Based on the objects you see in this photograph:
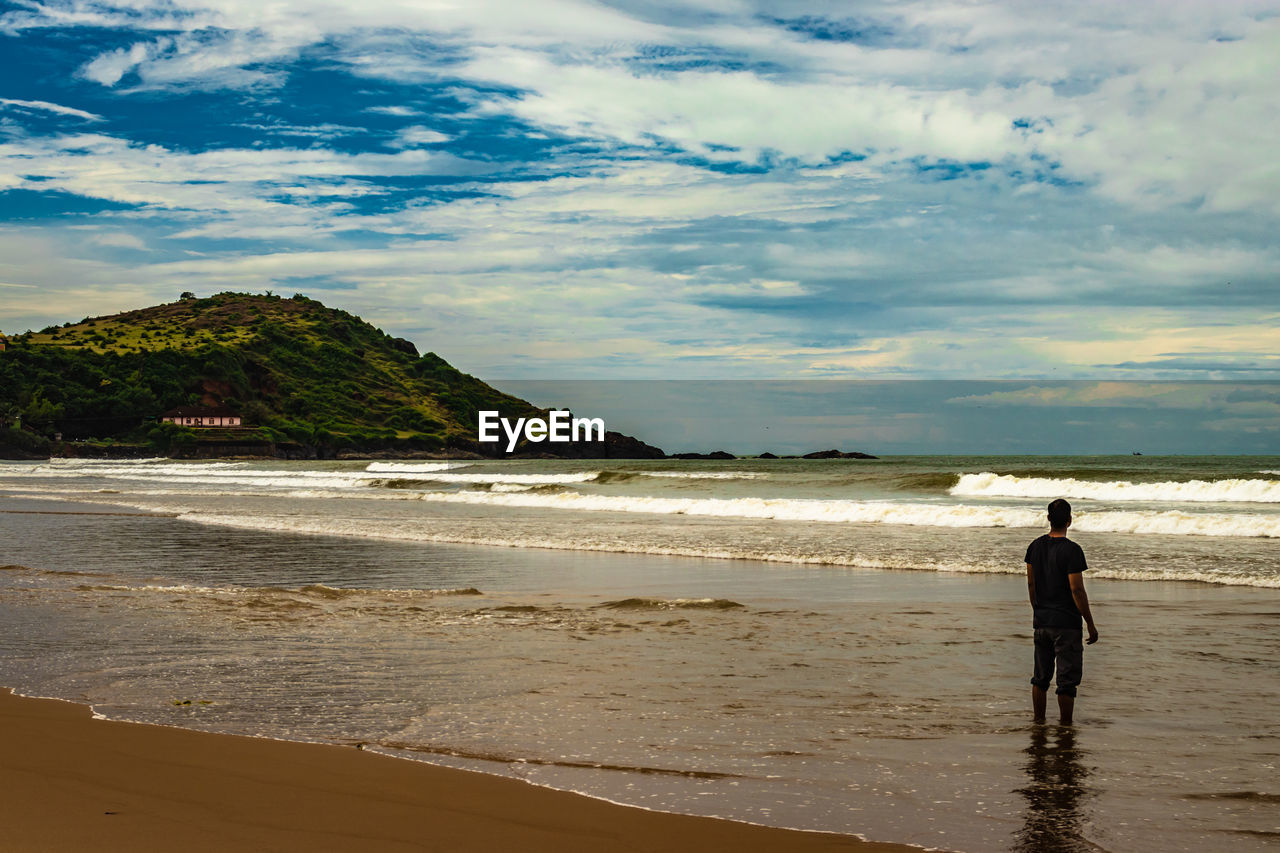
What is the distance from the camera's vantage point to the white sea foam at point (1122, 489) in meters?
37.9

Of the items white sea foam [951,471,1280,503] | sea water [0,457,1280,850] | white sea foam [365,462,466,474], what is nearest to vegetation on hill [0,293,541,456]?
white sea foam [365,462,466,474]

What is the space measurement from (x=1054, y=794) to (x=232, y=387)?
Result: 167m

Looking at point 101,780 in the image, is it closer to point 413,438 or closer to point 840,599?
point 840,599

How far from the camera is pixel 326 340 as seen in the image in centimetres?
18975

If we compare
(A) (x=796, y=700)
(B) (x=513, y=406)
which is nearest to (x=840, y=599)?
(A) (x=796, y=700)

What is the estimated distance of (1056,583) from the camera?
Answer: 714cm

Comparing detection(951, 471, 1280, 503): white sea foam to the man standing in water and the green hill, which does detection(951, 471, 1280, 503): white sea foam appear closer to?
the man standing in water

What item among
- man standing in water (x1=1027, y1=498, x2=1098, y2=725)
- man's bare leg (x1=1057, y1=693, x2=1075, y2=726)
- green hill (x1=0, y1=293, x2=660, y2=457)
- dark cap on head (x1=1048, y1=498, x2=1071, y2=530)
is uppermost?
green hill (x1=0, y1=293, x2=660, y2=457)

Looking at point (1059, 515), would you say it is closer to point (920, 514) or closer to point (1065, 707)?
point (1065, 707)

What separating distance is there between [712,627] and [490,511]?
22582 millimetres

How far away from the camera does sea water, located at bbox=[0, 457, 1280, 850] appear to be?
5430 millimetres

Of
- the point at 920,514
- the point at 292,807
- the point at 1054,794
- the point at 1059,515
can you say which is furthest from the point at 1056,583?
the point at 920,514

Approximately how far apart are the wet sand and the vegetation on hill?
13365 centimetres

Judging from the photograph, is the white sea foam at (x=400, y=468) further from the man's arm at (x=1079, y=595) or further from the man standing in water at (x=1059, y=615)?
the man's arm at (x=1079, y=595)
